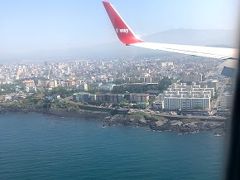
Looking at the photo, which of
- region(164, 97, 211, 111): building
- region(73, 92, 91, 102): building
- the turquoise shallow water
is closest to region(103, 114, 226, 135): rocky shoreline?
the turquoise shallow water

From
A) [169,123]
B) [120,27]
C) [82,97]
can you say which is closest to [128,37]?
[120,27]

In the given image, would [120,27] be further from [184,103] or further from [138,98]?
[138,98]

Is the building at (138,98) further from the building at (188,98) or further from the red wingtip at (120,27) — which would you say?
the red wingtip at (120,27)

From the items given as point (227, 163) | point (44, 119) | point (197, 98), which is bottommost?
point (44, 119)

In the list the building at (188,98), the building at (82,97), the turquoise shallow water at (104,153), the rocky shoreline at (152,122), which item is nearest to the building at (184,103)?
the building at (188,98)

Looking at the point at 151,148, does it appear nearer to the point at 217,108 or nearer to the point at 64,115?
the point at 217,108

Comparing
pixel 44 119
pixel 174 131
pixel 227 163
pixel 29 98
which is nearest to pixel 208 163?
pixel 174 131
